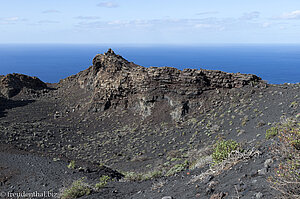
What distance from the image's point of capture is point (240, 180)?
20.7ft

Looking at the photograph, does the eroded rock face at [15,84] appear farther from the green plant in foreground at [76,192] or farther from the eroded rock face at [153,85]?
the green plant in foreground at [76,192]

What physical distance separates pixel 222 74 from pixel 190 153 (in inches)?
456

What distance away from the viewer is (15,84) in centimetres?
4675

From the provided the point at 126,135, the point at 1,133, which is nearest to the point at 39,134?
the point at 1,133

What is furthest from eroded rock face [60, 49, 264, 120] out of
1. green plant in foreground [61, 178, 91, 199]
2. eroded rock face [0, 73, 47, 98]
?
eroded rock face [0, 73, 47, 98]

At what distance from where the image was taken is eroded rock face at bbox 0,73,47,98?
44281 millimetres

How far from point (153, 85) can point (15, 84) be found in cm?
3321

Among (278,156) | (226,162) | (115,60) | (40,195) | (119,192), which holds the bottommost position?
(40,195)

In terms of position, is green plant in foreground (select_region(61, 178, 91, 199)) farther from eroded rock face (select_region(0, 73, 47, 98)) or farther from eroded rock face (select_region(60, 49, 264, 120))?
eroded rock face (select_region(0, 73, 47, 98))

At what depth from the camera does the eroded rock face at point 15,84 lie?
1743 inches

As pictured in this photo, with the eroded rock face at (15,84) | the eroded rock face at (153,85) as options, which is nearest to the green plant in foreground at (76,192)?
the eroded rock face at (153,85)

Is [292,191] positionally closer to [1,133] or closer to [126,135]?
[126,135]

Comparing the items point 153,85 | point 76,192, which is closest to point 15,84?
point 153,85

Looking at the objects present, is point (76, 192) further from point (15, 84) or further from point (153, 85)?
point (15, 84)
